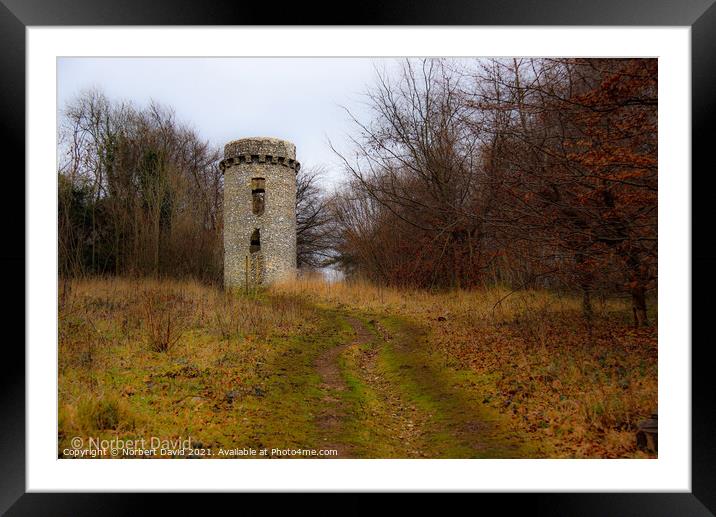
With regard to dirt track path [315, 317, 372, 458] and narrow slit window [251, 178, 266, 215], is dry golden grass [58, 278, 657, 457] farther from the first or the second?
narrow slit window [251, 178, 266, 215]

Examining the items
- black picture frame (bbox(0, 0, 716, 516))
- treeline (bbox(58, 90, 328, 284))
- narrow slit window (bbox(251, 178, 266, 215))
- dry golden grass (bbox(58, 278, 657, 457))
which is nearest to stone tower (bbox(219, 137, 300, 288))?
narrow slit window (bbox(251, 178, 266, 215))

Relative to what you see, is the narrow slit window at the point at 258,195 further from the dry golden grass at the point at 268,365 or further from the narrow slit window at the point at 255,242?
the dry golden grass at the point at 268,365

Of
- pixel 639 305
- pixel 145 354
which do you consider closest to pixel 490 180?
pixel 639 305

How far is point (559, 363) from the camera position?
3852 mm

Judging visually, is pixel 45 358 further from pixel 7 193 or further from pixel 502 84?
pixel 502 84

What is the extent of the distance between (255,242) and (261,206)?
43.8 inches

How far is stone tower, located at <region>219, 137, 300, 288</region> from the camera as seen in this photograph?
33.3 feet

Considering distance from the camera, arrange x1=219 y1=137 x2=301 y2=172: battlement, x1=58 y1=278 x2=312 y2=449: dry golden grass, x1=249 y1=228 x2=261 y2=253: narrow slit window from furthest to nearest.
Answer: x1=249 y1=228 x2=261 y2=253: narrow slit window, x1=219 y1=137 x2=301 y2=172: battlement, x1=58 y1=278 x2=312 y2=449: dry golden grass

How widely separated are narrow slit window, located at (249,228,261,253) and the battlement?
2.03m

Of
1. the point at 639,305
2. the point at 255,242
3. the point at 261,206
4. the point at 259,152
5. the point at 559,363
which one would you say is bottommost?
the point at 559,363
